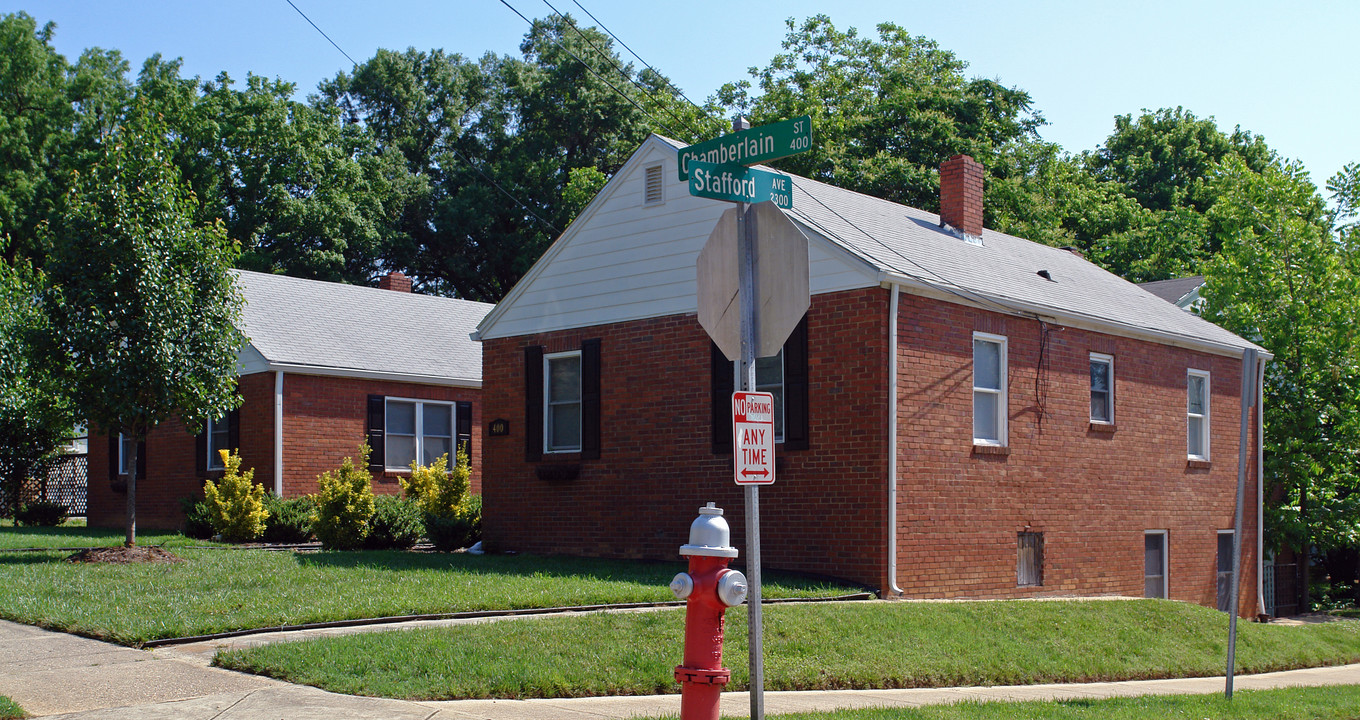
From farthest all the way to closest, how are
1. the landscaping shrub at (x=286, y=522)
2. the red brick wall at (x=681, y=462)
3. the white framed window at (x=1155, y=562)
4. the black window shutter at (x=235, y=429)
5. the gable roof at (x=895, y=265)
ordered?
1. the black window shutter at (x=235, y=429)
2. the landscaping shrub at (x=286, y=522)
3. the white framed window at (x=1155, y=562)
4. the gable roof at (x=895, y=265)
5. the red brick wall at (x=681, y=462)

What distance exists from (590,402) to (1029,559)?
652cm

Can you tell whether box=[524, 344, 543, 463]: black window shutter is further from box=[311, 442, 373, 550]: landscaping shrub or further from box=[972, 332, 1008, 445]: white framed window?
box=[972, 332, 1008, 445]: white framed window

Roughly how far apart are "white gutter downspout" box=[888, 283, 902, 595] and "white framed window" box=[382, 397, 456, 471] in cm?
1257

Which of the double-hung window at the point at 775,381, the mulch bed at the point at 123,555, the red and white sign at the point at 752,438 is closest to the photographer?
the red and white sign at the point at 752,438

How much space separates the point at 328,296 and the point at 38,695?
66.9 ft

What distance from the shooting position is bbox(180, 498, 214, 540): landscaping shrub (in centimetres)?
2158

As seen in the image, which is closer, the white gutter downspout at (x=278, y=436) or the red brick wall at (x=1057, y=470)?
the red brick wall at (x=1057, y=470)

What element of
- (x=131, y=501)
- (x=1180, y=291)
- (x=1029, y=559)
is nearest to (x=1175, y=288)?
(x=1180, y=291)

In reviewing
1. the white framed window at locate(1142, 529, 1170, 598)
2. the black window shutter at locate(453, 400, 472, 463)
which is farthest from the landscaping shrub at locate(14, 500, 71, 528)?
the white framed window at locate(1142, 529, 1170, 598)

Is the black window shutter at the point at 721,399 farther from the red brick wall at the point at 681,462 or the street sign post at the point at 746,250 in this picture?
the street sign post at the point at 746,250

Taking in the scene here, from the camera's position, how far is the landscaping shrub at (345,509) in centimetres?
1827

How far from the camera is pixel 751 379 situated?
6.45 m

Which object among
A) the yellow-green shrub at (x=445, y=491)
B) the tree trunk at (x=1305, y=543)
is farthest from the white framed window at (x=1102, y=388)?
the yellow-green shrub at (x=445, y=491)

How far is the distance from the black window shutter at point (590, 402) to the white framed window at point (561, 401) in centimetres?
35
